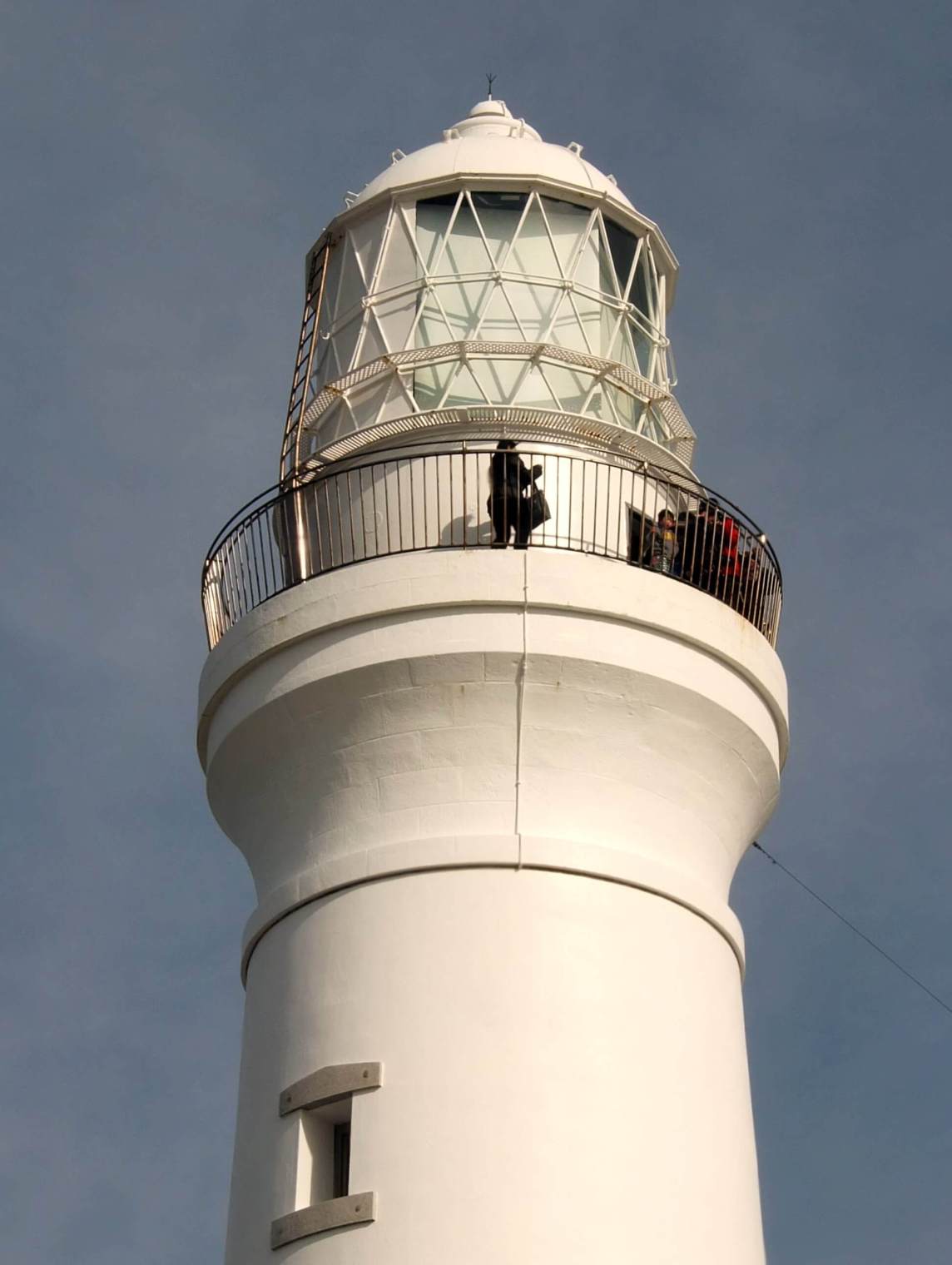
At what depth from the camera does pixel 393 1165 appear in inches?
549

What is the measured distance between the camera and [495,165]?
18.2m

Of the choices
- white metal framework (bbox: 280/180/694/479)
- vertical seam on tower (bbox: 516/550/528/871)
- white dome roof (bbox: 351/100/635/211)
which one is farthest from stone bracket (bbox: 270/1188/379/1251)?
white dome roof (bbox: 351/100/635/211)

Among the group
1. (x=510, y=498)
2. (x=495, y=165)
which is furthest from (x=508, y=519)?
(x=495, y=165)

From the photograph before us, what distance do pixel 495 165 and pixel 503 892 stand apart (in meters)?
6.34

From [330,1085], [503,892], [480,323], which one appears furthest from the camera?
[480,323]

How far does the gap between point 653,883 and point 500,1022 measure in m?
1.56

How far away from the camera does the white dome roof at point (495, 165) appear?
18.1 metres

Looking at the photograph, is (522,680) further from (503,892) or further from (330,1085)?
(330,1085)

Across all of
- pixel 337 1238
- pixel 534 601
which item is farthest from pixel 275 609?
pixel 337 1238

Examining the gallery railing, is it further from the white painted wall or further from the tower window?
the tower window

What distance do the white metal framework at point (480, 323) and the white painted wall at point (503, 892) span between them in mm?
1883

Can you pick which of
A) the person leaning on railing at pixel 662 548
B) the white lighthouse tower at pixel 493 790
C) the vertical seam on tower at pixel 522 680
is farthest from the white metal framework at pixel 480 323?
the vertical seam on tower at pixel 522 680

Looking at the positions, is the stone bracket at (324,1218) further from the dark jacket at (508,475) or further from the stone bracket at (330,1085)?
the dark jacket at (508,475)

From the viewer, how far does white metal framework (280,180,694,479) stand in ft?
55.9
